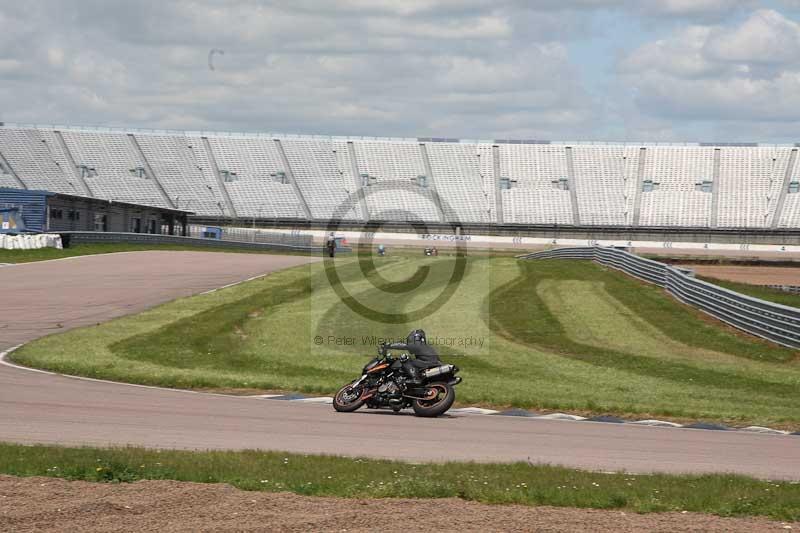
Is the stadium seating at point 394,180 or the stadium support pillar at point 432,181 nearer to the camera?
the stadium support pillar at point 432,181

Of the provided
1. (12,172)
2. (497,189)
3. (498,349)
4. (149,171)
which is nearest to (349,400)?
(498,349)

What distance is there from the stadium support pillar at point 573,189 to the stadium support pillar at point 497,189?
22.8 ft

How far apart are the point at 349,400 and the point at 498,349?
29.2ft

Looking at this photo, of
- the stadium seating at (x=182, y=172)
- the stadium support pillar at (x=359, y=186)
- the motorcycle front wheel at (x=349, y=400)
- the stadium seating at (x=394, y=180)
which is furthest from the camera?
the stadium support pillar at (x=359, y=186)

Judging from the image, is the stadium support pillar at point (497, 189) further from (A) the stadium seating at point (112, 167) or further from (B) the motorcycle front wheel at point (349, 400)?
(B) the motorcycle front wheel at point (349, 400)

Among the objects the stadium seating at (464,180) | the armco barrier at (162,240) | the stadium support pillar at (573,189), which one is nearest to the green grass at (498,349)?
the armco barrier at (162,240)

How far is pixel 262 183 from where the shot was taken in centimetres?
10300

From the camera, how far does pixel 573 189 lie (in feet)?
329

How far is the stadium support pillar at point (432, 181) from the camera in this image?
99812mm

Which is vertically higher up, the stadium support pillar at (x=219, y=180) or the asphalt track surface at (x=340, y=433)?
the stadium support pillar at (x=219, y=180)

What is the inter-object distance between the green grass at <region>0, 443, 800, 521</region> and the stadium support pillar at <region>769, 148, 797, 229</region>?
88.6 meters

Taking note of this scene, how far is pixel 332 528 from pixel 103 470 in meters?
2.94

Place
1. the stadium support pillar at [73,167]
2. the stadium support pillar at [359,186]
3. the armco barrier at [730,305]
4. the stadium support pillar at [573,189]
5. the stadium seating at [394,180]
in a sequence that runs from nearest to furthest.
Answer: the armco barrier at [730,305] → the stadium support pillar at [573,189] → the stadium support pillar at [73,167] → the stadium seating at [394,180] → the stadium support pillar at [359,186]

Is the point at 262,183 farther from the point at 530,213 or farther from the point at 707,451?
the point at 707,451
